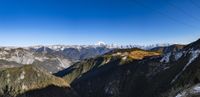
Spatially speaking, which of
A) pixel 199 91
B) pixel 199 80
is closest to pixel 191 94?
pixel 199 91

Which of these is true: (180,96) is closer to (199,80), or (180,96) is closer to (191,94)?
(191,94)

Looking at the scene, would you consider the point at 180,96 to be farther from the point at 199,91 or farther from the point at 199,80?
the point at 199,80

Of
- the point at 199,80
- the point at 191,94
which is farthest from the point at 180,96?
the point at 199,80

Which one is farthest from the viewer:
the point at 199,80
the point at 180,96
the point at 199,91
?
the point at 199,80

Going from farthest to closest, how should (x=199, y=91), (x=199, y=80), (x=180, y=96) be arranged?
1. (x=199, y=80)
2. (x=180, y=96)
3. (x=199, y=91)

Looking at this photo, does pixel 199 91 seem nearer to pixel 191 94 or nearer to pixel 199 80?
pixel 191 94

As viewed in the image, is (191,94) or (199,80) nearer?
(191,94)

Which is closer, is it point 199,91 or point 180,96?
point 199,91
